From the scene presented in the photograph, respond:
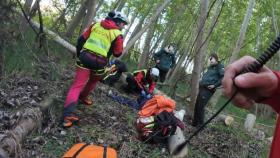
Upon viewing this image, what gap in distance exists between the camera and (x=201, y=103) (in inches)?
444

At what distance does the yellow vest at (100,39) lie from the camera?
8570mm

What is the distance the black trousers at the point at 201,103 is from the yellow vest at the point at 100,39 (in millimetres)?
3500

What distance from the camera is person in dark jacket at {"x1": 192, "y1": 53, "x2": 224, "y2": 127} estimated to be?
1092cm

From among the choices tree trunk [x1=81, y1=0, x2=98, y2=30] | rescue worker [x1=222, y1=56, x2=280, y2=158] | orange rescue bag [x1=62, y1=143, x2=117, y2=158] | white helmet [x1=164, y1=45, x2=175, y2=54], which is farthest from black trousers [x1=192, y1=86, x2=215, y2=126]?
rescue worker [x1=222, y1=56, x2=280, y2=158]

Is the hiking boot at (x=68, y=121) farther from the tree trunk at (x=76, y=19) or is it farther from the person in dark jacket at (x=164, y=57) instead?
the tree trunk at (x=76, y=19)

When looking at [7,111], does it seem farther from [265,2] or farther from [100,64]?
[265,2]

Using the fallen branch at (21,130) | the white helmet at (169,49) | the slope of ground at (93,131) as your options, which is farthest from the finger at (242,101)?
the white helmet at (169,49)

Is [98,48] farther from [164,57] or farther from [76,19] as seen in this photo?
[76,19]

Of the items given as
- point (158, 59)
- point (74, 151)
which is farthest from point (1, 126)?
point (158, 59)

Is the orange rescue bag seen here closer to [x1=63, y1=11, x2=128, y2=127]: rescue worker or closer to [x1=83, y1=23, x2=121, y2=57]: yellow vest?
[x1=63, y1=11, x2=128, y2=127]: rescue worker

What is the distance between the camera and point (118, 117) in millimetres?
9289

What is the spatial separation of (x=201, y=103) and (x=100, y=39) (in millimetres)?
3828

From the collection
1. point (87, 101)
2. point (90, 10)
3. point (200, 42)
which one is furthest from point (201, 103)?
point (90, 10)

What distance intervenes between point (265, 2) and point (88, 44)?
15.2 metres
